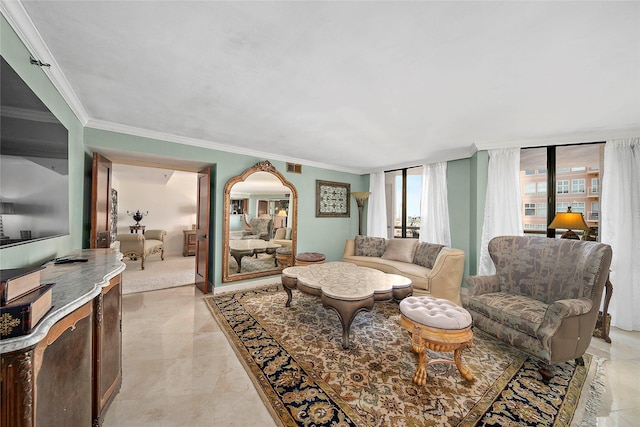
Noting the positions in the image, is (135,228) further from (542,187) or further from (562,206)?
(562,206)

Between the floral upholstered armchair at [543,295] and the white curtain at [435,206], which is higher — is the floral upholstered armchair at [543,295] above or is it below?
below

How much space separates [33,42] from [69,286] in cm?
151

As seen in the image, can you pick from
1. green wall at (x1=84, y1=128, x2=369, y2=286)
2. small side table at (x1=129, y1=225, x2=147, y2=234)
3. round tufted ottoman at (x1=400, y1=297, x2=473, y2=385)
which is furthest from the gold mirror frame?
small side table at (x1=129, y1=225, x2=147, y2=234)

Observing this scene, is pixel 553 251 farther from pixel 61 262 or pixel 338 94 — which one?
pixel 61 262

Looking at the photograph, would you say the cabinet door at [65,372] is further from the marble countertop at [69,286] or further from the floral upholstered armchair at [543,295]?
the floral upholstered armchair at [543,295]

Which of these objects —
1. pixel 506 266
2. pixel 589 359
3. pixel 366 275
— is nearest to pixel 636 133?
pixel 506 266

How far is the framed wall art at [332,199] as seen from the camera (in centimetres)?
506

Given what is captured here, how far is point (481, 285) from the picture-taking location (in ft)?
8.85

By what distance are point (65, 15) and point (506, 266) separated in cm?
428

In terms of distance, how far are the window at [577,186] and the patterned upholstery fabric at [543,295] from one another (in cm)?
130

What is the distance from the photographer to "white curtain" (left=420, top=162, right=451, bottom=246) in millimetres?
4324

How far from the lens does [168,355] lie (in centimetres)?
220

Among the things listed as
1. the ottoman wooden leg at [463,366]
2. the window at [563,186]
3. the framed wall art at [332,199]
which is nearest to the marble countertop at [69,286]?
the ottoman wooden leg at [463,366]

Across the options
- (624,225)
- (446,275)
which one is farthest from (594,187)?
(446,275)
